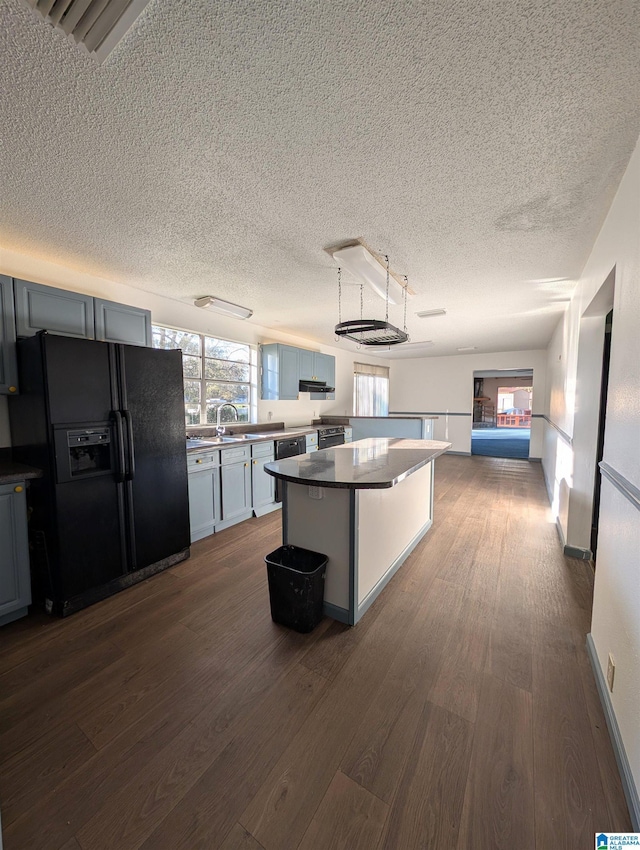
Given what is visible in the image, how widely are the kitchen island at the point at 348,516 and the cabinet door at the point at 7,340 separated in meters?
1.86

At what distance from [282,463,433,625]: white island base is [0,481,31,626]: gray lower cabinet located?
5.55ft

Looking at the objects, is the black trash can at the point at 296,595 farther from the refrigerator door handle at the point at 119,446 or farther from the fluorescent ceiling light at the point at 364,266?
the fluorescent ceiling light at the point at 364,266

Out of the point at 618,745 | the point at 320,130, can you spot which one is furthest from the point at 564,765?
the point at 320,130

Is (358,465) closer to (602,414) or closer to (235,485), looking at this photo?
(235,485)

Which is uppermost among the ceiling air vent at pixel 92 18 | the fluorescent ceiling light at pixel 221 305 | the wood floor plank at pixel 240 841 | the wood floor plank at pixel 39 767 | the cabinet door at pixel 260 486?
the ceiling air vent at pixel 92 18

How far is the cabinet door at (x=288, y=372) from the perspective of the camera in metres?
4.92

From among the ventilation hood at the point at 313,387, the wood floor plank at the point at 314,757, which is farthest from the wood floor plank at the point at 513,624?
the ventilation hood at the point at 313,387

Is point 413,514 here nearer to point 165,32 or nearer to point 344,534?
point 344,534

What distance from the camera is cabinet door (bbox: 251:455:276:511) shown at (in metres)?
3.90

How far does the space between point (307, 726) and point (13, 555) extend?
6.80 feet

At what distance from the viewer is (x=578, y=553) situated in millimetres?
2879

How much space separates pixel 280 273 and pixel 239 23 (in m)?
2.02

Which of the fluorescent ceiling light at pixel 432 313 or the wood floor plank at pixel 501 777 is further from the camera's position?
the fluorescent ceiling light at pixel 432 313

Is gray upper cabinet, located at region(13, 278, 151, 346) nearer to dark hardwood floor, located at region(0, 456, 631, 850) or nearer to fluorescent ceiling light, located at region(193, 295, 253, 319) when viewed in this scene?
fluorescent ceiling light, located at region(193, 295, 253, 319)
